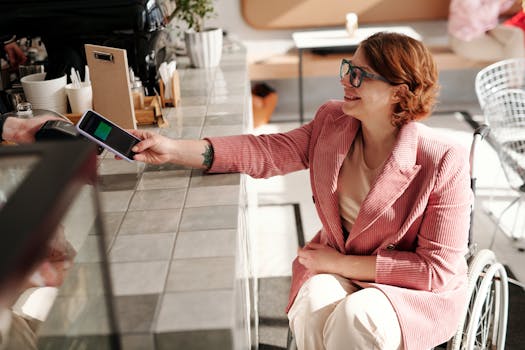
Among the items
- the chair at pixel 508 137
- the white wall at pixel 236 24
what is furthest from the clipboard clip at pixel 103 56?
the white wall at pixel 236 24

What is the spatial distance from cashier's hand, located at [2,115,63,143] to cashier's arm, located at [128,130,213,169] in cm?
25

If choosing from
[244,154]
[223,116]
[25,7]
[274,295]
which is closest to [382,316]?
[244,154]

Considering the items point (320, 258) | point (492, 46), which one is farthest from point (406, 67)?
point (492, 46)

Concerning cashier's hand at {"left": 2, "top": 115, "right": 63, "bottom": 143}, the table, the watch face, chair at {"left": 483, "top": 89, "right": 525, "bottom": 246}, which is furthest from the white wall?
the watch face

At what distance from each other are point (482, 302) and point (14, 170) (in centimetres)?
133

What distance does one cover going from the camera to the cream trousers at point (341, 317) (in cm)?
152

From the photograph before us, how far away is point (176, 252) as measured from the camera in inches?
54.1

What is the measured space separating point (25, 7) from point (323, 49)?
10.3ft

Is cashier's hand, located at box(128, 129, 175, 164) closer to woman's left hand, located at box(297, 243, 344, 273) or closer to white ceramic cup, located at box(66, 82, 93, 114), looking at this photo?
white ceramic cup, located at box(66, 82, 93, 114)

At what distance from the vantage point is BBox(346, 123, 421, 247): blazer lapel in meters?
1.68

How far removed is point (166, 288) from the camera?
125cm

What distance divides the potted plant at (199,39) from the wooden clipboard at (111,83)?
93cm

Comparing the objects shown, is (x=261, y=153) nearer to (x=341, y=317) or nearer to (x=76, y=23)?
(x=341, y=317)

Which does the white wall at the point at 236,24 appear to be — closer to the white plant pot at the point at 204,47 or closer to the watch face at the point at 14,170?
the white plant pot at the point at 204,47
